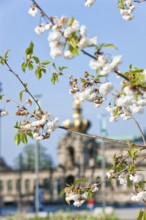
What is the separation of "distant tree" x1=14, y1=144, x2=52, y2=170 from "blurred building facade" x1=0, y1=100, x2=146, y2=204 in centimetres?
317

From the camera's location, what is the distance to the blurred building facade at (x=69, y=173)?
298 ft

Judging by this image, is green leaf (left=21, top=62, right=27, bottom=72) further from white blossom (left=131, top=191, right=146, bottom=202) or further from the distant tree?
the distant tree

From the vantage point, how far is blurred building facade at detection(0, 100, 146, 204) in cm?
9075

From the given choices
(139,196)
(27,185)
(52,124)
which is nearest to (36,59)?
(52,124)

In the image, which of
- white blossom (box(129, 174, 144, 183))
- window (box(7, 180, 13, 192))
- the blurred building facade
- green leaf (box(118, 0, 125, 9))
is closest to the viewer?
white blossom (box(129, 174, 144, 183))

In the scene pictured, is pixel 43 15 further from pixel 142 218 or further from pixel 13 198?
pixel 13 198

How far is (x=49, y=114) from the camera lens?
521 centimetres

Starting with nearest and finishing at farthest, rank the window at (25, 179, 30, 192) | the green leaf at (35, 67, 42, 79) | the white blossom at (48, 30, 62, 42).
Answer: the white blossom at (48, 30, 62, 42), the green leaf at (35, 67, 42, 79), the window at (25, 179, 30, 192)

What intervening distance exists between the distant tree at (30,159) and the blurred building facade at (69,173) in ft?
10.4

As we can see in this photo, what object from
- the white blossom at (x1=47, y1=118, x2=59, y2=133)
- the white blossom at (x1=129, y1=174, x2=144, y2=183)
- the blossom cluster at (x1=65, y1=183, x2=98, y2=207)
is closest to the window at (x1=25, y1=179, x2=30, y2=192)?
the blossom cluster at (x1=65, y1=183, x2=98, y2=207)

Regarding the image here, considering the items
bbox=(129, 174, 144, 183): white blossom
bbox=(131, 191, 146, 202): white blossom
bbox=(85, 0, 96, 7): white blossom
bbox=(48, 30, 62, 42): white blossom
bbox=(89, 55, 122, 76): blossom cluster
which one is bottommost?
bbox=(131, 191, 146, 202): white blossom

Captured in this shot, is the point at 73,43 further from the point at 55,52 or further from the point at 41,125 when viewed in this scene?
the point at 41,125

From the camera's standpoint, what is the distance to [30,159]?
109312mm

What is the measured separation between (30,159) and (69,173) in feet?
55.9
